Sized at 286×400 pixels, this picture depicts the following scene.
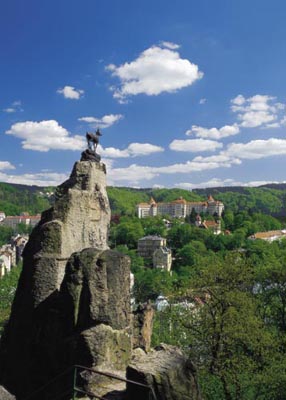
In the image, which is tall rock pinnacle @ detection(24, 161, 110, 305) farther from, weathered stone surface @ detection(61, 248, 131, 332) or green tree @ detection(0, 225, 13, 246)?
green tree @ detection(0, 225, 13, 246)

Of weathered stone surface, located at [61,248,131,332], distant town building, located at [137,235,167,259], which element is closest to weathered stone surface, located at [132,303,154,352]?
weathered stone surface, located at [61,248,131,332]

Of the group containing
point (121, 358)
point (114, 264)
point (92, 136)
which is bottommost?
point (121, 358)

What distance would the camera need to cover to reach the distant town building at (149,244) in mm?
120188

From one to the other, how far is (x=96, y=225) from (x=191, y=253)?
91.1 m

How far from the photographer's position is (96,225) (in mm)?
14117

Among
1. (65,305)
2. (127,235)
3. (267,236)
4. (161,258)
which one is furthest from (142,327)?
(267,236)

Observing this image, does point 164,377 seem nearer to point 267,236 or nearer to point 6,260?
point 6,260

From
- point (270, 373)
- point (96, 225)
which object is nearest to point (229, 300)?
point (270, 373)

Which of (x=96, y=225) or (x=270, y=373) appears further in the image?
(x=270, y=373)

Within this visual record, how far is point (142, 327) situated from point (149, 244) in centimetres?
10974

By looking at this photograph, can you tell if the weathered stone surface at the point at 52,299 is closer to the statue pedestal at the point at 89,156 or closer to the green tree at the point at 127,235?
the statue pedestal at the point at 89,156

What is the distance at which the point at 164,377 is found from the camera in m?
6.86

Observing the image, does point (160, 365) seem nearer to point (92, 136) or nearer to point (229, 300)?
point (92, 136)

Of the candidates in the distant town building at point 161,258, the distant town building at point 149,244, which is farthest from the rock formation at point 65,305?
the distant town building at point 149,244
